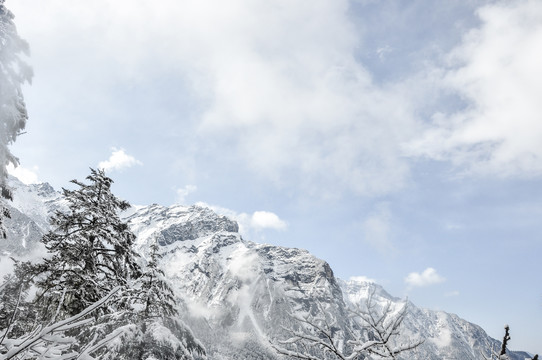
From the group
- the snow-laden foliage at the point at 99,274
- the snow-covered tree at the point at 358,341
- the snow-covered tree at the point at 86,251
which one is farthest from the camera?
the snow-covered tree at the point at 86,251

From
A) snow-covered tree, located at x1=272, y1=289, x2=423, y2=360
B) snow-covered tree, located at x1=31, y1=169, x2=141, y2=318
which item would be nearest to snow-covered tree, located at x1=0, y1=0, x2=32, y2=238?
snow-covered tree, located at x1=31, y1=169, x2=141, y2=318

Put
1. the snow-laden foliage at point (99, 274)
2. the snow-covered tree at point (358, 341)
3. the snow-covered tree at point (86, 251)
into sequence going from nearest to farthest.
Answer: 1. the snow-covered tree at point (358, 341)
2. the snow-laden foliage at point (99, 274)
3. the snow-covered tree at point (86, 251)

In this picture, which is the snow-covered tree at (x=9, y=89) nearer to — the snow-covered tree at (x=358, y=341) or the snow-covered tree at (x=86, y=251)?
the snow-covered tree at (x=86, y=251)

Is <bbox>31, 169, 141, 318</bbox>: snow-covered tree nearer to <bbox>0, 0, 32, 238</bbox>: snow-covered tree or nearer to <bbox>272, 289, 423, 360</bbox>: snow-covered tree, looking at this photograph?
<bbox>0, 0, 32, 238</bbox>: snow-covered tree

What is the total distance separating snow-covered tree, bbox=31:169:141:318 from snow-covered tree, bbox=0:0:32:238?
1.73 meters

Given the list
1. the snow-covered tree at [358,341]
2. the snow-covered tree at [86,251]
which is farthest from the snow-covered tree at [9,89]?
the snow-covered tree at [358,341]

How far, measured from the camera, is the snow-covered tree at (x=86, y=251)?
10805 mm

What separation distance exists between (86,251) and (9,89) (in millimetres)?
5462

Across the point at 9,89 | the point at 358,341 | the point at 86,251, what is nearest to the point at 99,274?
the point at 86,251

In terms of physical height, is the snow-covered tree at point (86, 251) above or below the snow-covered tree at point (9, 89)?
below

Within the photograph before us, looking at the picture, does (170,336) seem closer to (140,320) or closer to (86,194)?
(140,320)

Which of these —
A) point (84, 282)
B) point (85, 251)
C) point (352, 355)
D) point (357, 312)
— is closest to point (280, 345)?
point (352, 355)

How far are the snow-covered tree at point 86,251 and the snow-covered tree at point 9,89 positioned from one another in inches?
68.2

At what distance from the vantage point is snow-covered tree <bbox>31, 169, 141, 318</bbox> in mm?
10805
